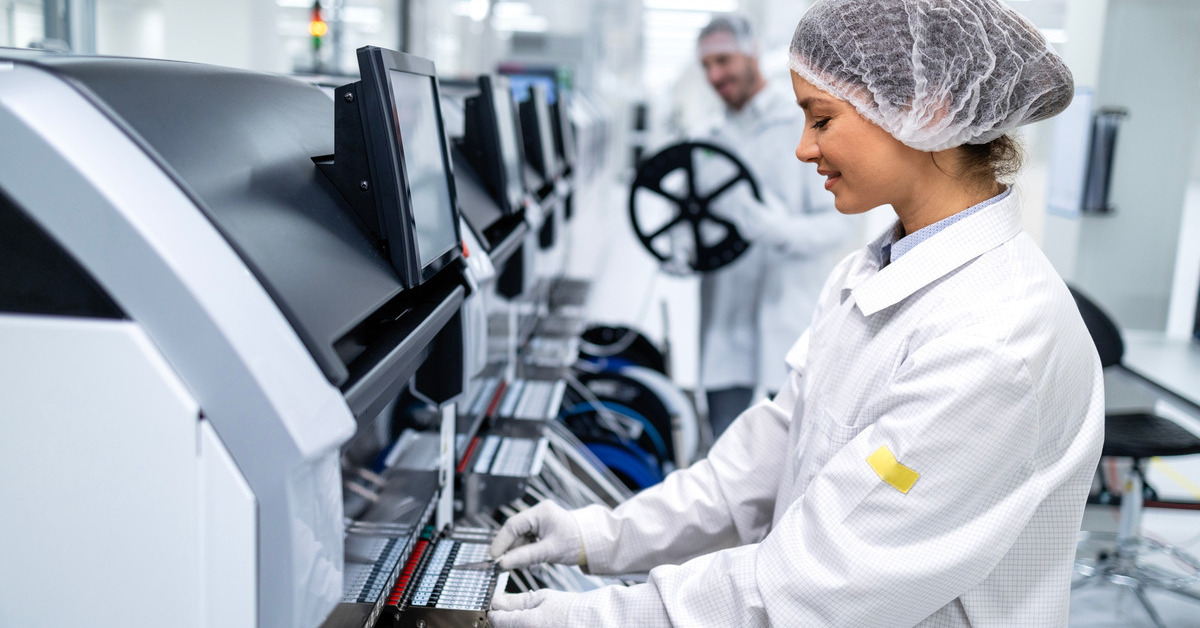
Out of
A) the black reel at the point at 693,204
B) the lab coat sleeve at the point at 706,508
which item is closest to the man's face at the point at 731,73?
the black reel at the point at 693,204

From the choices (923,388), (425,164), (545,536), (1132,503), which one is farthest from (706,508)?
(1132,503)

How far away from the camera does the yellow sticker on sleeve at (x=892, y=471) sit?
880 mm

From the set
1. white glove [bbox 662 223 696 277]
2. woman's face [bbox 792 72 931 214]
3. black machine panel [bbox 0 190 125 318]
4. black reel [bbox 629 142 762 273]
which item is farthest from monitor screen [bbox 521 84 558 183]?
black machine panel [bbox 0 190 125 318]

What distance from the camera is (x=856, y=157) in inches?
40.6

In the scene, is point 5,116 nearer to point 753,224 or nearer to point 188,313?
point 188,313

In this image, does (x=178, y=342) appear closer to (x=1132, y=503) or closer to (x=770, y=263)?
(x=770, y=263)

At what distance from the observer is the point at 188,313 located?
1.86 ft

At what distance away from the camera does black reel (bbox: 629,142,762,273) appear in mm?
2732

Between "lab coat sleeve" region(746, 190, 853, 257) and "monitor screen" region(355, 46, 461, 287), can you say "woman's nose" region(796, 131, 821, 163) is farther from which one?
"lab coat sleeve" region(746, 190, 853, 257)

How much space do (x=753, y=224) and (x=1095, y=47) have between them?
78.9 inches

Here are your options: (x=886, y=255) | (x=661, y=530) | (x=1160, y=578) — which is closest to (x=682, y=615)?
(x=661, y=530)

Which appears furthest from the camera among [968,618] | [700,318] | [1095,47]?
[1095,47]

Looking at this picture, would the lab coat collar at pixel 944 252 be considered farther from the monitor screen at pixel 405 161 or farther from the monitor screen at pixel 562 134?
the monitor screen at pixel 562 134

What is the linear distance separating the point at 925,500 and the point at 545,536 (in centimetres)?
55
